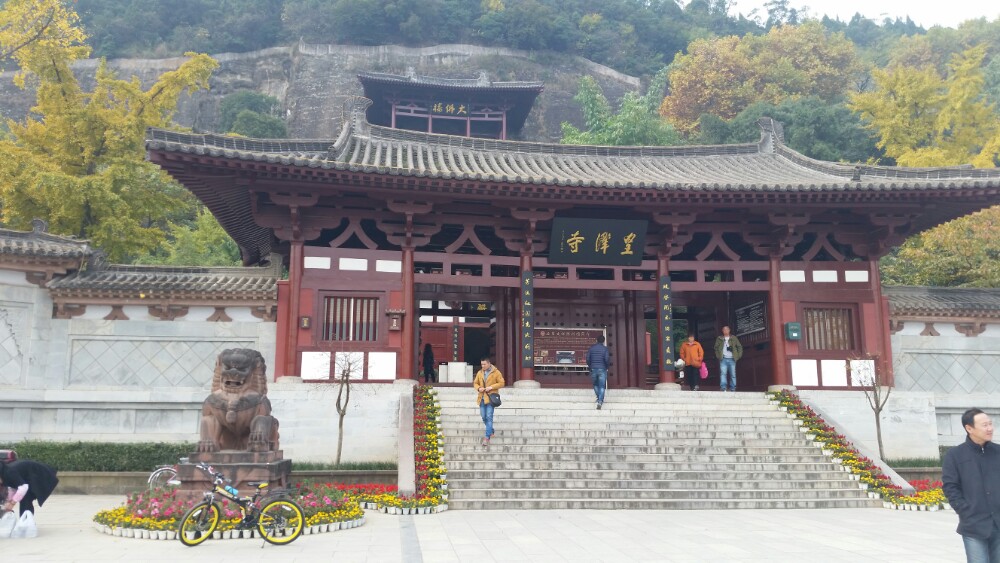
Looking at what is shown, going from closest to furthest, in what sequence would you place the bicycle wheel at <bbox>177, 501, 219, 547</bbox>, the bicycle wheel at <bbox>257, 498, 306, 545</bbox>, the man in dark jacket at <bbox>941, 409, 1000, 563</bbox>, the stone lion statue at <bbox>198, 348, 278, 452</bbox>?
the man in dark jacket at <bbox>941, 409, 1000, 563</bbox>
the bicycle wheel at <bbox>177, 501, 219, 547</bbox>
the bicycle wheel at <bbox>257, 498, 306, 545</bbox>
the stone lion statue at <bbox>198, 348, 278, 452</bbox>

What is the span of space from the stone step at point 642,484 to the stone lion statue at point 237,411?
3.16 m

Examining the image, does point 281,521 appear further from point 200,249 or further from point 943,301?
point 200,249

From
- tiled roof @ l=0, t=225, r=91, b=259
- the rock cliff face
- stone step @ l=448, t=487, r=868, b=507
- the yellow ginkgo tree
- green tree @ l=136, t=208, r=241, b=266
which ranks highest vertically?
the rock cliff face

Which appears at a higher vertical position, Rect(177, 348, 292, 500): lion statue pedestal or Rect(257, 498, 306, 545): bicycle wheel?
Rect(177, 348, 292, 500): lion statue pedestal

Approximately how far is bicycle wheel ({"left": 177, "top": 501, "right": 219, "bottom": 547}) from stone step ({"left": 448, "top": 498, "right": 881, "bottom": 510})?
3695 millimetres

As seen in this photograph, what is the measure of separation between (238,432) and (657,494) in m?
6.30

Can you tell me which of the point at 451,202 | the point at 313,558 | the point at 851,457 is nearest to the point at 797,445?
the point at 851,457

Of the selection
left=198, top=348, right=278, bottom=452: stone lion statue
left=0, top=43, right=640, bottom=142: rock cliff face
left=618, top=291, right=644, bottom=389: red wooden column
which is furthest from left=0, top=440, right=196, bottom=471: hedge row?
left=0, top=43, right=640, bottom=142: rock cliff face

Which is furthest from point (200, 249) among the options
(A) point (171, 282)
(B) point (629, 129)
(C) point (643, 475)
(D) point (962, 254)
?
(D) point (962, 254)

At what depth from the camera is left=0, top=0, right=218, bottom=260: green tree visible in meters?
19.2

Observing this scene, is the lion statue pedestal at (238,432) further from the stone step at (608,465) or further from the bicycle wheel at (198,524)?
the stone step at (608,465)

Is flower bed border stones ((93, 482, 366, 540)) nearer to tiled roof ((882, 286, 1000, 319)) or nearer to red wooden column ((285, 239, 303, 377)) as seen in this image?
red wooden column ((285, 239, 303, 377))

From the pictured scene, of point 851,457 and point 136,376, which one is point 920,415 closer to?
point 851,457

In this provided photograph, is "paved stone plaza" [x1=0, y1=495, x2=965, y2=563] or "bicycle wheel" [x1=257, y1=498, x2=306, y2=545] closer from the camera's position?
"paved stone plaza" [x1=0, y1=495, x2=965, y2=563]
